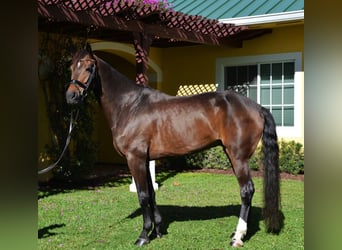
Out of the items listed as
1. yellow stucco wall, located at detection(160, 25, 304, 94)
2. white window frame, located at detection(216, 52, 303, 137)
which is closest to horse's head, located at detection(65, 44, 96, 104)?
white window frame, located at detection(216, 52, 303, 137)

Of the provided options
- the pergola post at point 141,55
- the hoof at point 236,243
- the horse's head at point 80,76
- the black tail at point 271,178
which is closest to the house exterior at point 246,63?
the pergola post at point 141,55

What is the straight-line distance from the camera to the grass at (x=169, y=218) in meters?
4.56

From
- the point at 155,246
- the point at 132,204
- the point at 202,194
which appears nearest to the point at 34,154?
the point at 155,246

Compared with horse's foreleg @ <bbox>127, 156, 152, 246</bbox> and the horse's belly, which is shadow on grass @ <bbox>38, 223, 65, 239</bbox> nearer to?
horse's foreleg @ <bbox>127, 156, 152, 246</bbox>

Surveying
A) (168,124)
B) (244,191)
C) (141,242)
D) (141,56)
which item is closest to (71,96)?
(168,124)

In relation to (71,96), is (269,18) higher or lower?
higher

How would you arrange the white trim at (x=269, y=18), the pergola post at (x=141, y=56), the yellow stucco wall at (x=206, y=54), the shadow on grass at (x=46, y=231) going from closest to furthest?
the shadow on grass at (x=46, y=231) → the pergola post at (x=141, y=56) → the white trim at (x=269, y=18) → the yellow stucco wall at (x=206, y=54)

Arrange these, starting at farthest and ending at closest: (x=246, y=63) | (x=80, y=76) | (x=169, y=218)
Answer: (x=246, y=63) → (x=169, y=218) → (x=80, y=76)

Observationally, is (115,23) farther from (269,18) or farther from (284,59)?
(284,59)

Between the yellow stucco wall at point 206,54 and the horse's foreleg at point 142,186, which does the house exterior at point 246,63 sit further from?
the horse's foreleg at point 142,186

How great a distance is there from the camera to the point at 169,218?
572 centimetres

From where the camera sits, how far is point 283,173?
9625 millimetres

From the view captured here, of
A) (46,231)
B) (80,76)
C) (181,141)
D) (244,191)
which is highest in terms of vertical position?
(80,76)

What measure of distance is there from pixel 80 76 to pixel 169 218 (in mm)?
2342
